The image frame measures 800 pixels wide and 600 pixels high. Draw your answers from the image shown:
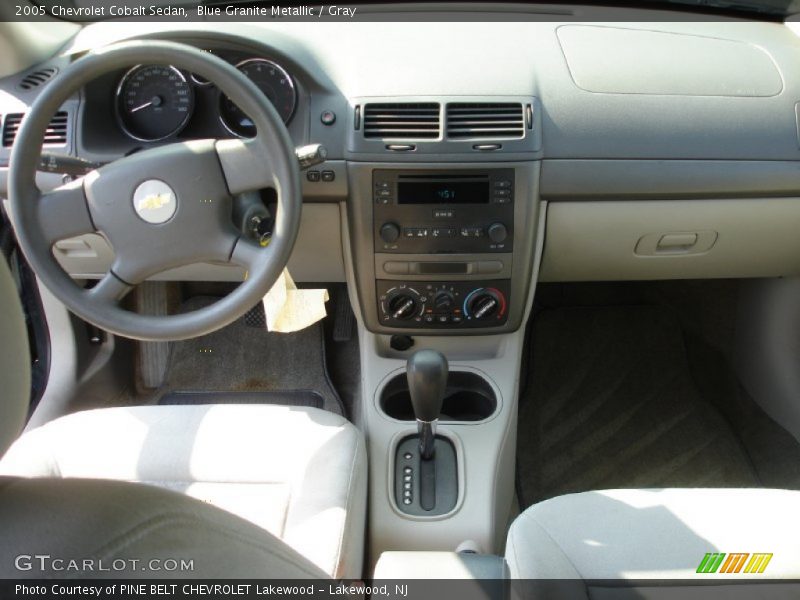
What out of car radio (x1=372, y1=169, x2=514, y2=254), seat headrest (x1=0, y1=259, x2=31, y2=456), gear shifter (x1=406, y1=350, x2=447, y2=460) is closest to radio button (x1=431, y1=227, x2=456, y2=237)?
car radio (x1=372, y1=169, x2=514, y2=254)

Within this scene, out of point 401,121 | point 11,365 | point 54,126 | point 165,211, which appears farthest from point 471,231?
point 11,365

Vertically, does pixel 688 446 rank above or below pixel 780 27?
below

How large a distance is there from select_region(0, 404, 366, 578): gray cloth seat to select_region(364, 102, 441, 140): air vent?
1.89 feet

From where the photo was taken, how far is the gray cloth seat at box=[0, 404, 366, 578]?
1325 millimetres

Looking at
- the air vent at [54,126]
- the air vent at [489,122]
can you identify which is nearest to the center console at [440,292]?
the air vent at [489,122]

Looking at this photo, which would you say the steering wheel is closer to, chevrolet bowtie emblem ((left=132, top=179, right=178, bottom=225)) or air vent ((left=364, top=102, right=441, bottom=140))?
chevrolet bowtie emblem ((left=132, top=179, right=178, bottom=225))

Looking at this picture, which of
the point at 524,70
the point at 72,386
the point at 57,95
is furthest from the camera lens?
the point at 72,386

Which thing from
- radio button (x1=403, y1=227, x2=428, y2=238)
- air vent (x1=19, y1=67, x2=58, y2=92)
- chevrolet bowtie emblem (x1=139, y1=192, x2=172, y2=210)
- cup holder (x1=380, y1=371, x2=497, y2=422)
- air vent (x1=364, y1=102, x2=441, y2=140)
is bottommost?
cup holder (x1=380, y1=371, x2=497, y2=422)

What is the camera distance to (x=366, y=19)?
1659 mm

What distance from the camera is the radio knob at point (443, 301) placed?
5.46ft

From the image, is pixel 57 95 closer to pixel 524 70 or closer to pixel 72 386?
pixel 524 70

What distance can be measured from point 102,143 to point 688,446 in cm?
166

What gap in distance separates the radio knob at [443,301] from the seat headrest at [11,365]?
3.57ft

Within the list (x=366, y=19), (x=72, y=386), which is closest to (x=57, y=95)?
(x=366, y=19)
